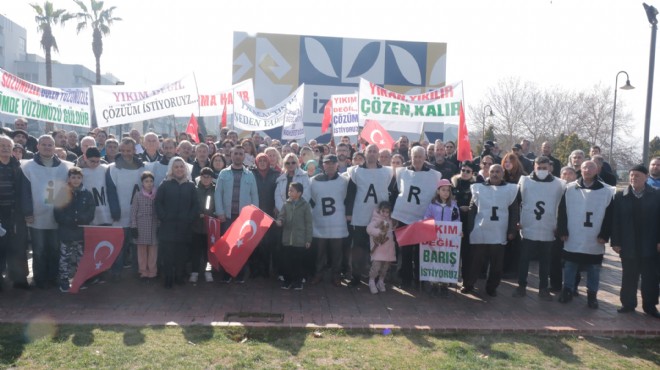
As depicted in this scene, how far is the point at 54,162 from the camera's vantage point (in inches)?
303

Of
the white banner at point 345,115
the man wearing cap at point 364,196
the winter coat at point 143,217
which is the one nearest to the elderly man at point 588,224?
the man wearing cap at point 364,196

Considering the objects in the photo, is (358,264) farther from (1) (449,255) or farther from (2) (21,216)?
(2) (21,216)

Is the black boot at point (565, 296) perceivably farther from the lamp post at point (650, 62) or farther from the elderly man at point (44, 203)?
the elderly man at point (44, 203)

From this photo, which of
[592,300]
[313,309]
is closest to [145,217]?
[313,309]

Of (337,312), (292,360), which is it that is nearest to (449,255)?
(337,312)

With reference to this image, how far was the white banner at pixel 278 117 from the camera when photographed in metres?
15.4

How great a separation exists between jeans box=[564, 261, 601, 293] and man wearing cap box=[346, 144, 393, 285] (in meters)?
2.78

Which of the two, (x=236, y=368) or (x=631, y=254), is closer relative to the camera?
(x=236, y=368)

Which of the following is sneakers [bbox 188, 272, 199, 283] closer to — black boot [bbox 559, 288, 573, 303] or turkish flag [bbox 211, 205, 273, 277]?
turkish flag [bbox 211, 205, 273, 277]

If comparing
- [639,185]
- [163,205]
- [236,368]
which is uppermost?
[639,185]

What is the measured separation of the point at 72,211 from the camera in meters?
7.43

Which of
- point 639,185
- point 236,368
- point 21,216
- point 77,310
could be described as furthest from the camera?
point 21,216

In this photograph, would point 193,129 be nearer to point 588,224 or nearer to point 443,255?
point 443,255

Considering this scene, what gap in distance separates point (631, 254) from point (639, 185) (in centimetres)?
92
